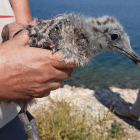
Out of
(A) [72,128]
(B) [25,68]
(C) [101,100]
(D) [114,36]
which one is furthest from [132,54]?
(C) [101,100]

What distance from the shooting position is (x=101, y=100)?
4.74m

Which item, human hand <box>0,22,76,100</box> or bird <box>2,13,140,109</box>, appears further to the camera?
bird <box>2,13,140,109</box>

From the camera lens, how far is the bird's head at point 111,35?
6.56ft

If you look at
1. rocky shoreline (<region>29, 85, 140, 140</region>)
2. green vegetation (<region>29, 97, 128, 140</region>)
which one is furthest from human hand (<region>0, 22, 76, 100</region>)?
rocky shoreline (<region>29, 85, 140, 140</region>)

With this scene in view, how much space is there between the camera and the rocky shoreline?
378 cm

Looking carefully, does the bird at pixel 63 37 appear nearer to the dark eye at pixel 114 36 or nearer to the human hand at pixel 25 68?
the human hand at pixel 25 68

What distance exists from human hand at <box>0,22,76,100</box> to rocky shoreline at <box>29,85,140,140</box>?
234 cm

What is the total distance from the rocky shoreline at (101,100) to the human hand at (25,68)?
234cm

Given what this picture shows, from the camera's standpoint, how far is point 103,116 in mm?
3676

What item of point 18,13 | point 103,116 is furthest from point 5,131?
point 103,116

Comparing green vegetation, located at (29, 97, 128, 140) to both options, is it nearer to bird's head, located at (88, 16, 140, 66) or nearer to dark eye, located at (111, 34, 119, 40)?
bird's head, located at (88, 16, 140, 66)

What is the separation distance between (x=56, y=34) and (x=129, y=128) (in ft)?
9.87

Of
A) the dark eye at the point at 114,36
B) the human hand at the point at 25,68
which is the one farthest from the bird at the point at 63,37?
the dark eye at the point at 114,36

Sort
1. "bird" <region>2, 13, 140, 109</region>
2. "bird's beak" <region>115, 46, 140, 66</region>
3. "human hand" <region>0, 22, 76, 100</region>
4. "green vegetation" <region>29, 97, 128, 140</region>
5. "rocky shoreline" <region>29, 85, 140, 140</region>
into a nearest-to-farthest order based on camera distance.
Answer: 1. "human hand" <region>0, 22, 76, 100</region>
2. "bird" <region>2, 13, 140, 109</region>
3. "bird's beak" <region>115, 46, 140, 66</region>
4. "green vegetation" <region>29, 97, 128, 140</region>
5. "rocky shoreline" <region>29, 85, 140, 140</region>
